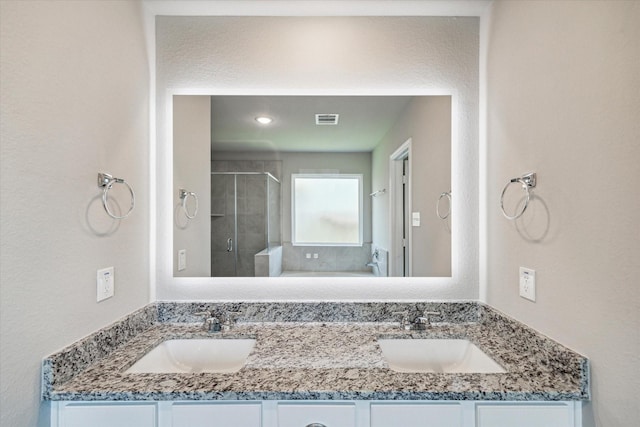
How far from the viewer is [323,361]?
1249 mm

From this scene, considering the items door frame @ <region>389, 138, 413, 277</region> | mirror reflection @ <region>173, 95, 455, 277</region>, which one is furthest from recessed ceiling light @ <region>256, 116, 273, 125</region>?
door frame @ <region>389, 138, 413, 277</region>

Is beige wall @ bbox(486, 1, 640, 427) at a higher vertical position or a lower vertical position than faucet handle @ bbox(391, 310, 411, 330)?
higher

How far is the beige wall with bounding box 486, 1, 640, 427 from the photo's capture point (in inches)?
34.9

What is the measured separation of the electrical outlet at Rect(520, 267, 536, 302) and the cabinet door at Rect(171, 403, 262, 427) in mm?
1077

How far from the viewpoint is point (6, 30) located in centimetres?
91

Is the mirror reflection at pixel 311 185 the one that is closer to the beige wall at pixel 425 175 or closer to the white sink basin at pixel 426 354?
the beige wall at pixel 425 175

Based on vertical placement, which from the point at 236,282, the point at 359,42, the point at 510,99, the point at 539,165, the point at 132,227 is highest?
the point at 359,42

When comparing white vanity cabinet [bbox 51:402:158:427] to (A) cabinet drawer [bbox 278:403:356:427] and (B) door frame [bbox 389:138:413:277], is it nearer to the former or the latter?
(A) cabinet drawer [bbox 278:403:356:427]

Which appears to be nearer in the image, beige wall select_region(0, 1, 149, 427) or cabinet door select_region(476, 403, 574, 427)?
beige wall select_region(0, 1, 149, 427)

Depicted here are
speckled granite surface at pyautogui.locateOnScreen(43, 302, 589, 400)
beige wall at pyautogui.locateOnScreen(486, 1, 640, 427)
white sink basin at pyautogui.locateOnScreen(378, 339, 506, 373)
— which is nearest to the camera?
beige wall at pyautogui.locateOnScreen(486, 1, 640, 427)

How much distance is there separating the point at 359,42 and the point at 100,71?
1.15 m

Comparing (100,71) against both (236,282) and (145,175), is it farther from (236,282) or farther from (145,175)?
(236,282)

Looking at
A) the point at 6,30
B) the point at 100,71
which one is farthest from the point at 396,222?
the point at 6,30

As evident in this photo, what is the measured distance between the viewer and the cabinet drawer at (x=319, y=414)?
1082mm
